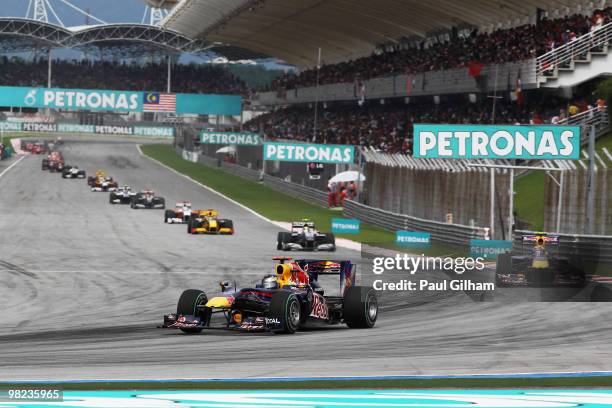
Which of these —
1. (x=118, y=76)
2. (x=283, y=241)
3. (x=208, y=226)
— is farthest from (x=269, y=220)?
(x=118, y=76)

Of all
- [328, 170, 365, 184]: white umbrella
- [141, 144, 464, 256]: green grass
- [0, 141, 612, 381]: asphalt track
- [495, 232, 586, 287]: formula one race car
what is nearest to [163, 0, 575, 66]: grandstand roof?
[328, 170, 365, 184]: white umbrella

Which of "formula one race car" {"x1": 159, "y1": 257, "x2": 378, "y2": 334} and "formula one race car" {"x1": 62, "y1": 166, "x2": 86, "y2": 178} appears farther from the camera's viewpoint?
"formula one race car" {"x1": 62, "y1": 166, "x2": 86, "y2": 178}

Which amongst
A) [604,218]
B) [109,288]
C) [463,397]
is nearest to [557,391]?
[463,397]

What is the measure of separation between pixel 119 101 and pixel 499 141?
76104 millimetres

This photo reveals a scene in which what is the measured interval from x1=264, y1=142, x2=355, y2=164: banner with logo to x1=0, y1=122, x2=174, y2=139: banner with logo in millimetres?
57421

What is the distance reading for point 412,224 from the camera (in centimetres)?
3875

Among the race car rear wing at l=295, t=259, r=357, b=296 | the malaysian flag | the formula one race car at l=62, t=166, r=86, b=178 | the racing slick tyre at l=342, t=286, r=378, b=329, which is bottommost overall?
the racing slick tyre at l=342, t=286, r=378, b=329

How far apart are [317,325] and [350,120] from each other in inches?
2199

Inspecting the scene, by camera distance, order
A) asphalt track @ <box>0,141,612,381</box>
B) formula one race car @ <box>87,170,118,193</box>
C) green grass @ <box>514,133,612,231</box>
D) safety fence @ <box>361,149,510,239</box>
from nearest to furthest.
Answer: asphalt track @ <box>0,141,612,381</box> → safety fence @ <box>361,149,510,239</box> → green grass @ <box>514,133,612,231</box> → formula one race car @ <box>87,170,118,193</box>

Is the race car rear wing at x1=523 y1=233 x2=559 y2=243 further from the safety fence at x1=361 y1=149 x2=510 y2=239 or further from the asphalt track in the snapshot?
the safety fence at x1=361 y1=149 x2=510 y2=239

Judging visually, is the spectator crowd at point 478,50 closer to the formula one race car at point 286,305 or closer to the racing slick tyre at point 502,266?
the racing slick tyre at point 502,266

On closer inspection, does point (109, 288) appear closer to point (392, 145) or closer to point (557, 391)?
point (557, 391)

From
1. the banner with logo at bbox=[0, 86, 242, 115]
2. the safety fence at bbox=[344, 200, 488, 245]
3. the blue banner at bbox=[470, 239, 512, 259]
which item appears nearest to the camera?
the blue banner at bbox=[470, 239, 512, 259]

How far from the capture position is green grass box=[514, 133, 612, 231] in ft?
113
